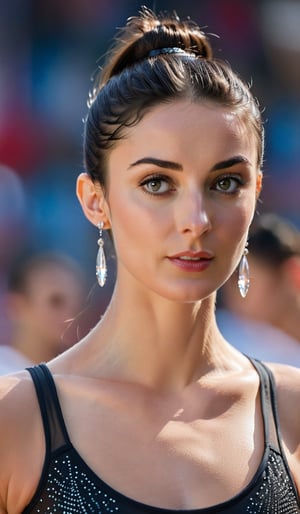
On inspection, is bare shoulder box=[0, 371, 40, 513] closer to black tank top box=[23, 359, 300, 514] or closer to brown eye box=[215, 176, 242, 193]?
black tank top box=[23, 359, 300, 514]

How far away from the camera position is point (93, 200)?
2672 mm

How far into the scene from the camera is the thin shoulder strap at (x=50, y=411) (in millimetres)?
2357

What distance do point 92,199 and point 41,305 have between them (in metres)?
2.98

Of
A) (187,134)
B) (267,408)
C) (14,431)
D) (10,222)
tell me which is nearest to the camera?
(14,431)

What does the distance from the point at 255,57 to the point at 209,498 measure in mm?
5892

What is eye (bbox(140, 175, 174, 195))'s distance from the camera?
2432 mm

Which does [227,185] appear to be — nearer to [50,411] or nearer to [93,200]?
[93,200]

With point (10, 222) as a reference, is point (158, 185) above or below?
above

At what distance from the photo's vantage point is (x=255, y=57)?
25.6ft

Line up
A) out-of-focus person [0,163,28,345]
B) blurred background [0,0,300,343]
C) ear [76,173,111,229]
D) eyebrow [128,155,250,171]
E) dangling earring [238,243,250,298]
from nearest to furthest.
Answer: eyebrow [128,155,250,171] → ear [76,173,111,229] → dangling earring [238,243,250,298] → out-of-focus person [0,163,28,345] → blurred background [0,0,300,343]

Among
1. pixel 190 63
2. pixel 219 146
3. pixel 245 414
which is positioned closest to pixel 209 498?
pixel 245 414

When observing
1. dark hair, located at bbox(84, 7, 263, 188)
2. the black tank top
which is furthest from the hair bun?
the black tank top

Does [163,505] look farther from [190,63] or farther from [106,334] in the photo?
[190,63]

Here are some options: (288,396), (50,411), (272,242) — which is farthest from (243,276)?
(272,242)
